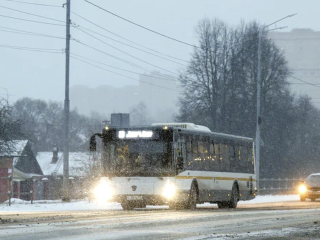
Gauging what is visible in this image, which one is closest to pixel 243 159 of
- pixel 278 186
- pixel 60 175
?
pixel 278 186

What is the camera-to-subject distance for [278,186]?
62344 millimetres

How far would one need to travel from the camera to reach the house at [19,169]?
5340cm

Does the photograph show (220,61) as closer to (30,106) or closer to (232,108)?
(232,108)

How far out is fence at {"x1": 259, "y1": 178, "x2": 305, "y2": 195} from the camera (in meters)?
59.0

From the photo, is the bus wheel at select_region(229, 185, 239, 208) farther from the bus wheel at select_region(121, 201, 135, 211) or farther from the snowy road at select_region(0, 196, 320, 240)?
the snowy road at select_region(0, 196, 320, 240)

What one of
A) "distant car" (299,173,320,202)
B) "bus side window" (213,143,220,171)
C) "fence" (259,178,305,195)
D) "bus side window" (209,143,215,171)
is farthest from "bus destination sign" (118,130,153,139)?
"fence" (259,178,305,195)

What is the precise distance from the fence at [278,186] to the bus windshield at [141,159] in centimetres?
2930

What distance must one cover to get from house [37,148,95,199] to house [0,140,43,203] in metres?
1.30

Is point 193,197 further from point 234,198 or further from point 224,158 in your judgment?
point 234,198

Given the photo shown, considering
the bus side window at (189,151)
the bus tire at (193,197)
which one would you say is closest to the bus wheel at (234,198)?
the bus tire at (193,197)

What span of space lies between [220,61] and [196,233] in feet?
194

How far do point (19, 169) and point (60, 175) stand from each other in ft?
75.4

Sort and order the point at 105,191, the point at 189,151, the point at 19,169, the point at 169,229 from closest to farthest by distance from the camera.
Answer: the point at 169,229 → the point at 105,191 → the point at 189,151 → the point at 19,169

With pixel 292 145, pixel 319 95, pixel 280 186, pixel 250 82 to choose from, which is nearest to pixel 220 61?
pixel 250 82
